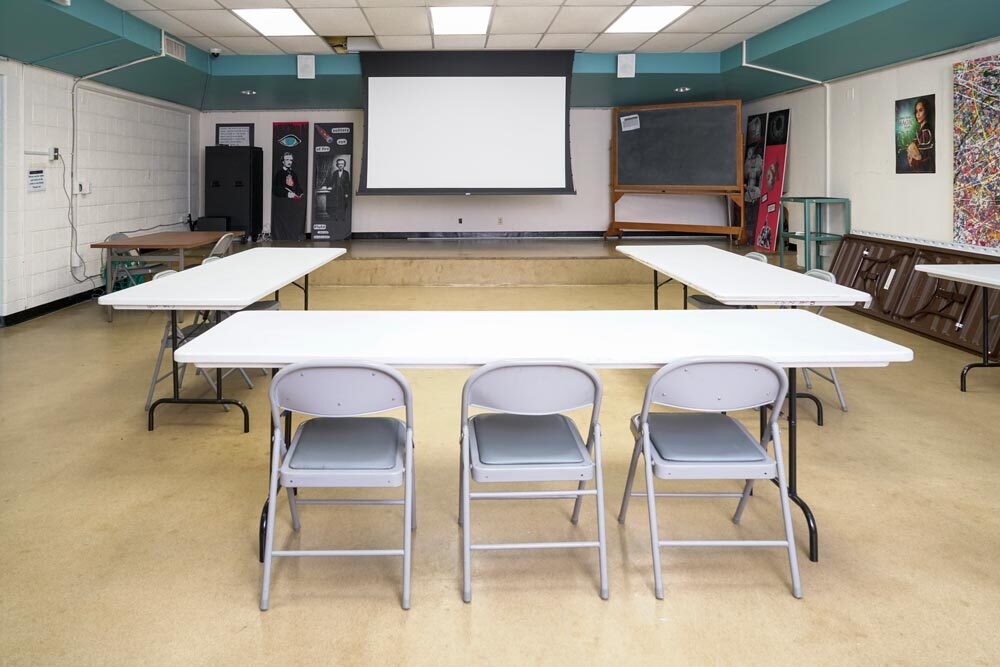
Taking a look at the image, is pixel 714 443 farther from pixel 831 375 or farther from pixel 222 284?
pixel 222 284

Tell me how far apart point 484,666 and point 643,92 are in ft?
31.8

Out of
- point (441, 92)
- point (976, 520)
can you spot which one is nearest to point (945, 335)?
point (976, 520)

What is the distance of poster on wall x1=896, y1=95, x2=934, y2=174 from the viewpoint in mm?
6699

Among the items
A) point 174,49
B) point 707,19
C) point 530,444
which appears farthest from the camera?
point 174,49

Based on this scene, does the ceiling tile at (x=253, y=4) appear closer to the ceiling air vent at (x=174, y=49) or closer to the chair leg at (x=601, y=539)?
the ceiling air vent at (x=174, y=49)

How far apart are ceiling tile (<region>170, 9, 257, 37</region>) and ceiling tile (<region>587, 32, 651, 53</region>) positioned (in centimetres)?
383

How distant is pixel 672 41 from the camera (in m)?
9.02

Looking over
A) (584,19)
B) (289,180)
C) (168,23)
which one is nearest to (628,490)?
(584,19)

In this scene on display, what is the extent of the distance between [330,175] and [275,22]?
137 inches

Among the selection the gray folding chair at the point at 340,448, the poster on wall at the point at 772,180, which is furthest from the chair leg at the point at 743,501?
the poster on wall at the point at 772,180

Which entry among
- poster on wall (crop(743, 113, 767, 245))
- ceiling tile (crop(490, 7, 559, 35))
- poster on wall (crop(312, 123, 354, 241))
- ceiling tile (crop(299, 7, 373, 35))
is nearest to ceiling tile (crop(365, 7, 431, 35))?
ceiling tile (crop(299, 7, 373, 35))

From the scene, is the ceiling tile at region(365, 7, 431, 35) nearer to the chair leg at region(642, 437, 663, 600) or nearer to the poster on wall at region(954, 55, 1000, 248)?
the poster on wall at region(954, 55, 1000, 248)

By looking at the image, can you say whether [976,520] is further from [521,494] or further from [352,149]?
[352,149]

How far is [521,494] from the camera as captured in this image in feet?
8.31
